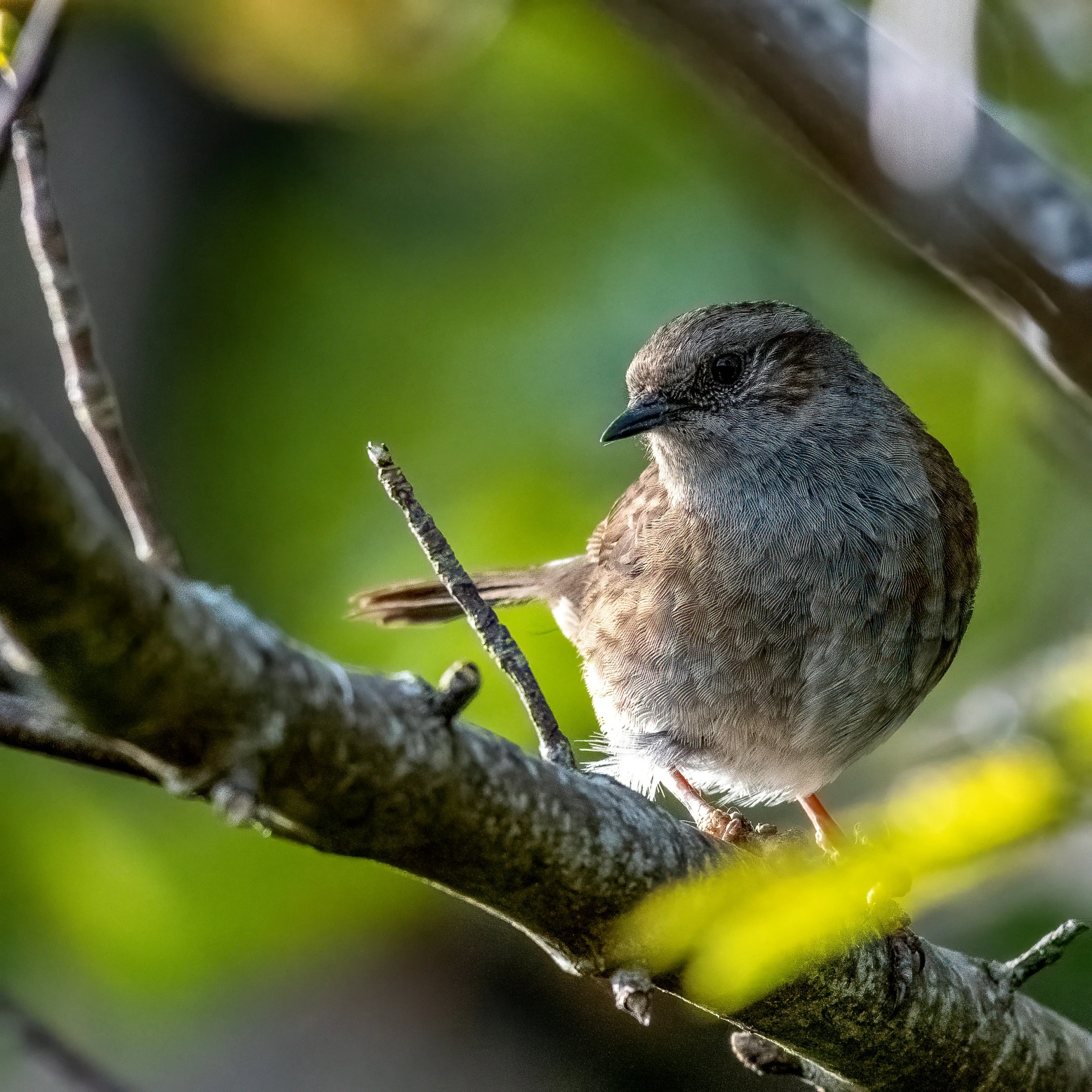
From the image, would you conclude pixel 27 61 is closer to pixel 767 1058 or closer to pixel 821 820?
pixel 767 1058

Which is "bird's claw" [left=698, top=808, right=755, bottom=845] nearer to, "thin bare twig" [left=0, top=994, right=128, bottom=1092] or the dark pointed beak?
the dark pointed beak

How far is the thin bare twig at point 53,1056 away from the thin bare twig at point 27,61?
2157 millimetres

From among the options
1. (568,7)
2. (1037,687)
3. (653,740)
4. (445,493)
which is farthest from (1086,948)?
(568,7)

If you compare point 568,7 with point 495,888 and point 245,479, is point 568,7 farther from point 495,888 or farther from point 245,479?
point 495,888

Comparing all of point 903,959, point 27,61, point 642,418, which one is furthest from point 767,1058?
point 27,61

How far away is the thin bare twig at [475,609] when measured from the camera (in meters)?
2.55

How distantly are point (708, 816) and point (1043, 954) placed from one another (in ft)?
4.06

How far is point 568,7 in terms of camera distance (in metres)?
5.59

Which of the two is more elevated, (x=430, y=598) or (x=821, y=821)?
(x=430, y=598)

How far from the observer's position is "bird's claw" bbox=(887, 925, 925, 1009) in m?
3.48

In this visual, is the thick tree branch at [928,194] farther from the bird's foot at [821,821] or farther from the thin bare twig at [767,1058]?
the bird's foot at [821,821]

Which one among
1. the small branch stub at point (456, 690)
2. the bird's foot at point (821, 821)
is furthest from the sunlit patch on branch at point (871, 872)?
the bird's foot at point (821, 821)

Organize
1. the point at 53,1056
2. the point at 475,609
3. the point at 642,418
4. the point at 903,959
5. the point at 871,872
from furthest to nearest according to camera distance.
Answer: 1. the point at 642,418
2. the point at 903,959
3. the point at 53,1056
4. the point at 475,609
5. the point at 871,872

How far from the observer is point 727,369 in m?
4.81
